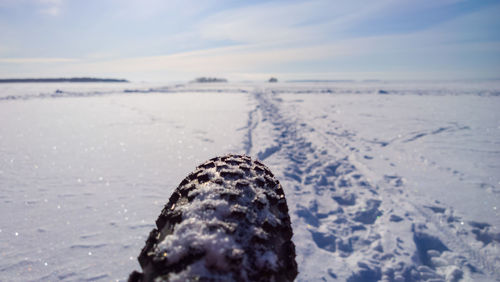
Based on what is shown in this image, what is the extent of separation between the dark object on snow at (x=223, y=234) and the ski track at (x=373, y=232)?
5.80 feet

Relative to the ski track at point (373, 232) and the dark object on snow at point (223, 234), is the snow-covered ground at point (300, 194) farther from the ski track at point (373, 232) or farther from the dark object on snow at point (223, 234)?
the dark object on snow at point (223, 234)

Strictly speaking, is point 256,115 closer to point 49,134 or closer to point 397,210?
point 49,134

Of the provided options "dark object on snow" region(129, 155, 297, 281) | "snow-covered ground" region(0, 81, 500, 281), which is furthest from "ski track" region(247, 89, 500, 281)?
"dark object on snow" region(129, 155, 297, 281)

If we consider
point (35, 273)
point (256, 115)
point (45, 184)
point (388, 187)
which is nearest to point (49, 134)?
point (45, 184)

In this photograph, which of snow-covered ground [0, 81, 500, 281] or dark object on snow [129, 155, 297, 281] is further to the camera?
snow-covered ground [0, 81, 500, 281]

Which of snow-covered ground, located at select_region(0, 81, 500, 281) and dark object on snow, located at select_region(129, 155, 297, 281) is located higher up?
dark object on snow, located at select_region(129, 155, 297, 281)

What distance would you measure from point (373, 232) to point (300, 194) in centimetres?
111

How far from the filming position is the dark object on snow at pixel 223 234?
2.26ft

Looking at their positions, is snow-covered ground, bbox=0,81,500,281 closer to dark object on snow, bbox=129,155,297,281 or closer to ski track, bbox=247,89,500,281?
ski track, bbox=247,89,500,281

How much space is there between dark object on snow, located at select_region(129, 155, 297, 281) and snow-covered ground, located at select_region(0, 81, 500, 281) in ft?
5.59

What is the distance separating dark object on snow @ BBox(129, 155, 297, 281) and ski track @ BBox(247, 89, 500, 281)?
1.77 meters

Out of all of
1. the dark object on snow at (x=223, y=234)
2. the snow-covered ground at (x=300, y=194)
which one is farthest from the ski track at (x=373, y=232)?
the dark object on snow at (x=223, y=234)

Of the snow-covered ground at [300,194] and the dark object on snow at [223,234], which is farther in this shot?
the snow-covered ground at [300,194]

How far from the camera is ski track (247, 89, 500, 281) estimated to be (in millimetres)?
2473
